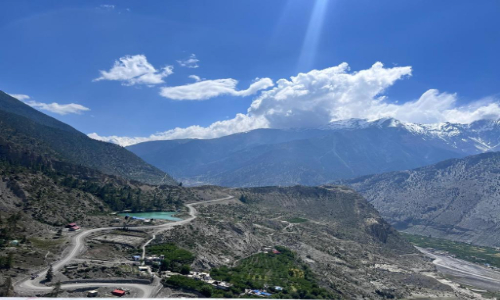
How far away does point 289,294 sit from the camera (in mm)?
51875

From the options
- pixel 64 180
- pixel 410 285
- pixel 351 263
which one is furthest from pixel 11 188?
pixel 410 285

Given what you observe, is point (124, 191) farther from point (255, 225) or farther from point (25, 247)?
point (25, 247)

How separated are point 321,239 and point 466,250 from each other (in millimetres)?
93473

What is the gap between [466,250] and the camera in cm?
15812

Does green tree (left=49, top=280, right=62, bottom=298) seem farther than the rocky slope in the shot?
No

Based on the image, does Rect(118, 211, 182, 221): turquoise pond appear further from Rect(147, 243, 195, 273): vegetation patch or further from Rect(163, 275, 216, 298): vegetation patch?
Rect(163, 275, 216, 298): vegetation patch

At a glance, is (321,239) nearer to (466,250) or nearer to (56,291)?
(56,291)

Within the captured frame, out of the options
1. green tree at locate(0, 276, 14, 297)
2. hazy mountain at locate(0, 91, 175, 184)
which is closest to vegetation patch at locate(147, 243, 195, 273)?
green tree at locate(0, 276, 14, 297)

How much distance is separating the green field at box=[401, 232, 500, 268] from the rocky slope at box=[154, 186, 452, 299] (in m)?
29.6

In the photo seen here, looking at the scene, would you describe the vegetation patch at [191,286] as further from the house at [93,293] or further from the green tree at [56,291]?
the green tree at [56,291]

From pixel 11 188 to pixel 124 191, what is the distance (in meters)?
39.6

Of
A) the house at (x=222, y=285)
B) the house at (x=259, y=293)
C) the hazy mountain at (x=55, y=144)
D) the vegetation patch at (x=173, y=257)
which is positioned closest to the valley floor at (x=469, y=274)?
the house at (x=259, y=293)

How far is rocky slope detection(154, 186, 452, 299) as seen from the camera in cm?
7275

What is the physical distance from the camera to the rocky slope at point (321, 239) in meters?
72.8
